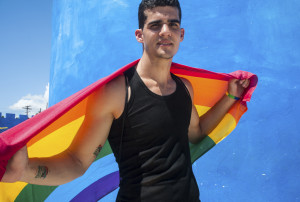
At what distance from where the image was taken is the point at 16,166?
1000mm

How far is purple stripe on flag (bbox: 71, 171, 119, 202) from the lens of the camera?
2.13m

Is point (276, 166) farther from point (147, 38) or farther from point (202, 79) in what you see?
point (147, 38)

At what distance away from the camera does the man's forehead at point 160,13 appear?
148cm

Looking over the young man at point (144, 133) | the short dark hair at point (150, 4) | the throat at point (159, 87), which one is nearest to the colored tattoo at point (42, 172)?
the young man at point (144, 133)

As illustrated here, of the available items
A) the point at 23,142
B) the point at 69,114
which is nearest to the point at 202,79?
the point at 69,114

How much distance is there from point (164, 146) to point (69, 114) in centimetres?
57

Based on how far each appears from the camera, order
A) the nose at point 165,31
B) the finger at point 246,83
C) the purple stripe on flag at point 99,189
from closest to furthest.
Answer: the nose at point 165,31, the finger at point 246,83, the purple stripe on flag at point 99,189

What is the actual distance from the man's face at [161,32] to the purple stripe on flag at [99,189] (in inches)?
48.1

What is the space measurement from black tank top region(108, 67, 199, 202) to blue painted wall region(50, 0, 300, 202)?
1.07 m

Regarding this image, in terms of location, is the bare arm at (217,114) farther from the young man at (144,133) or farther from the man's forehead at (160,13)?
the man's forehead at (160,13)

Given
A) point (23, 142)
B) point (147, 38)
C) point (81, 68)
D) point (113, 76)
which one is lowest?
point (23, 142)

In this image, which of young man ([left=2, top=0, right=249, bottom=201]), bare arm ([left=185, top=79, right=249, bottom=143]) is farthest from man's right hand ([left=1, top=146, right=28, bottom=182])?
bare arm ([left=185, top=79, right=249, bottom=143])

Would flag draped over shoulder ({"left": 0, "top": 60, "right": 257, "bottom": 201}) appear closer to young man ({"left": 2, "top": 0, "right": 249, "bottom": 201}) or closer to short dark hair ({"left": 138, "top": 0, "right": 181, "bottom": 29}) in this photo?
young man ({"left": 2, "top": 0, "right": 249, "bottom": 201})

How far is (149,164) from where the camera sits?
1.32 metres
